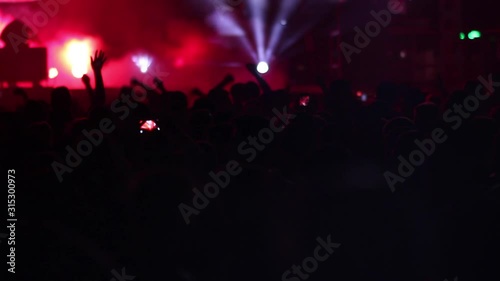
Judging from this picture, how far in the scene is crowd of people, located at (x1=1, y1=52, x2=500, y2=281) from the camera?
4.10 m

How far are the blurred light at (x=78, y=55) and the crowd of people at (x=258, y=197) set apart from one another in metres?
14.8

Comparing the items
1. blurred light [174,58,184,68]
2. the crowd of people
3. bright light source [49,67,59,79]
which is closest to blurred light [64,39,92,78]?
bright light source [49,67,59,79]

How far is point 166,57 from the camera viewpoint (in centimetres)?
2058

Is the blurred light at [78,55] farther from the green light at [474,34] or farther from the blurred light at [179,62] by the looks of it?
the green light at [474,34]

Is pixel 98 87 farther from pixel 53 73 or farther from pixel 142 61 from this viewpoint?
pixel 53 73

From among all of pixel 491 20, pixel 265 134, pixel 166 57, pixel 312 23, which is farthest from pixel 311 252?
pixel 166 57

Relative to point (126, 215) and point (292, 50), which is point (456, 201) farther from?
point (292, 50)

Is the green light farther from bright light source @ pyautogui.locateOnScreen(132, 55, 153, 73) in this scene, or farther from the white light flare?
bright light source @ pyautogui.locateOnScreen(132, 55, 153, 73)

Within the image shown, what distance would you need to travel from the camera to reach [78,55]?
2067 centimetres

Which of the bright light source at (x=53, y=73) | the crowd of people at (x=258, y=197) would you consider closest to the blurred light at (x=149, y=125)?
the crowd of people at (x=258, y=197)

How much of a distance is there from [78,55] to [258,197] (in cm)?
1691

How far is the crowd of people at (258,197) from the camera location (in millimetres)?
4102

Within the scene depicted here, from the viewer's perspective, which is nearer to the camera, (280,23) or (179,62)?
(280,23)

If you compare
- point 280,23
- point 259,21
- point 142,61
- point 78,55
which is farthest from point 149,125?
point 78,55
